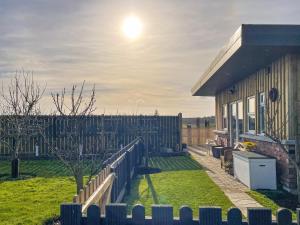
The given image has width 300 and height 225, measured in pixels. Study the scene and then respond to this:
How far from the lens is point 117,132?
71.1 feet

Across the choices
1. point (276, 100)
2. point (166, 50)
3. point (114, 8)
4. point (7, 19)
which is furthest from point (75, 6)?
point (276, 100)

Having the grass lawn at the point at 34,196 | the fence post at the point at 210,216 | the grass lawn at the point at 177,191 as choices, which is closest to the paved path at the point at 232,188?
the grass lawn at the point at 177,191

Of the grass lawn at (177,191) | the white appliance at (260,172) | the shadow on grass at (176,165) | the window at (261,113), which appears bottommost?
the shadow on grass at (176,165)

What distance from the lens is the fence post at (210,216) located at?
10.3 feet

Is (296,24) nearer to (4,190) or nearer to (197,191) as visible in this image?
(197,191)

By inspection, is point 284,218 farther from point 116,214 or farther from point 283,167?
point 283,167

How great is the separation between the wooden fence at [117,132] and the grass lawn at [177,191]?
911cm

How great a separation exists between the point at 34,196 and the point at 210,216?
6.94 m

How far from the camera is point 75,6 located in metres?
9.20

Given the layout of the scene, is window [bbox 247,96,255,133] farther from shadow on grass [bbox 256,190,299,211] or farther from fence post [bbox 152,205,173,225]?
fence post [bbox 152,205,173,225]

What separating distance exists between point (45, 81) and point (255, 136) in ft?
33.8

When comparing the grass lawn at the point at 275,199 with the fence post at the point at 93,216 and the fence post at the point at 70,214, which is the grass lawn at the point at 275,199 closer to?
the fence post at the point at 93,216

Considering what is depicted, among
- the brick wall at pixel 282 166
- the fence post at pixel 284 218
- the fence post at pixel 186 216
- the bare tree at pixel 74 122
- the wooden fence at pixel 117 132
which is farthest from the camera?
the wooden fence at pixel 117 132

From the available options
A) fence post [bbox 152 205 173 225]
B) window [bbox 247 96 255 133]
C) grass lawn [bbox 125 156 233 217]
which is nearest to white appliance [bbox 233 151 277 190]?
grass lawn [bbox 125 156 233 217]
